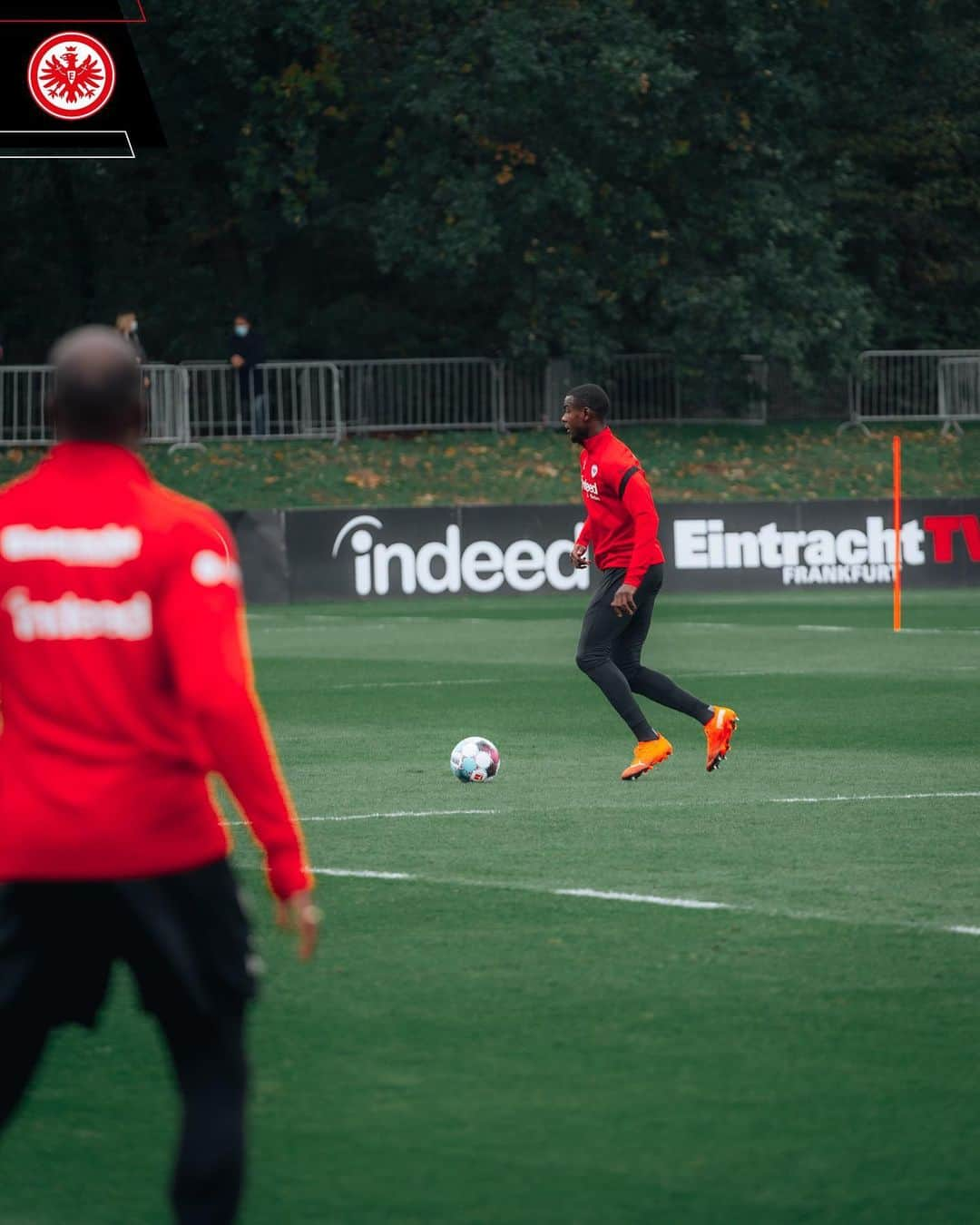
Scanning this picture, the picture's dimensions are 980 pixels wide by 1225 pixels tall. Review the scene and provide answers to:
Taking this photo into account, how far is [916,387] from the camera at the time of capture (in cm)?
4200

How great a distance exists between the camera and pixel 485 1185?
16.9 ft

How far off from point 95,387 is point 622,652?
9187 millimetres

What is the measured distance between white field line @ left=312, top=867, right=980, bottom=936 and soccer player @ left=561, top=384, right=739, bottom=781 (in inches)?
135

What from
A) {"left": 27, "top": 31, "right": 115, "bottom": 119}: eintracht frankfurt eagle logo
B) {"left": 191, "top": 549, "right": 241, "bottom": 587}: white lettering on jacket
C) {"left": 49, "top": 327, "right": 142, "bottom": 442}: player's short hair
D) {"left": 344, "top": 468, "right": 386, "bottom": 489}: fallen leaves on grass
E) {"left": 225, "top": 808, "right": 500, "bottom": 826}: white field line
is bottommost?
{"left": 225, "top": 808, "right": 500, "bottom": 826}: white field line

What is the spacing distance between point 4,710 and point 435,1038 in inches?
100

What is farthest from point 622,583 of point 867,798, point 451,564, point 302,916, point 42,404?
point 42,404

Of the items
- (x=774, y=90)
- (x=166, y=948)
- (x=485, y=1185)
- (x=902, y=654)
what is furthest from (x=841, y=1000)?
(x=774, y=90)

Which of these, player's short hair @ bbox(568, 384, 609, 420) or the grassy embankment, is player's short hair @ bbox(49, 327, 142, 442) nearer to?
player's short hair @ bbox(568, 384, 609, 420)

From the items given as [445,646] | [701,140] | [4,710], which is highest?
[701,140]

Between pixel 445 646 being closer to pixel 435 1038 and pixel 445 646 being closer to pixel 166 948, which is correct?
pixel 435 1038

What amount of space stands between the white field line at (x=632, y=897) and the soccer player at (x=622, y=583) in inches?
135

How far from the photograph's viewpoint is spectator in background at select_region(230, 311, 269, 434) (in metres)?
36.9

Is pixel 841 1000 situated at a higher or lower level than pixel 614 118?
lower

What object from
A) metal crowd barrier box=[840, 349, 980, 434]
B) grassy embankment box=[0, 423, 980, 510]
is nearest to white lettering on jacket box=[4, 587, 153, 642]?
grassy embankment box=[0, 423, 980, 510]
